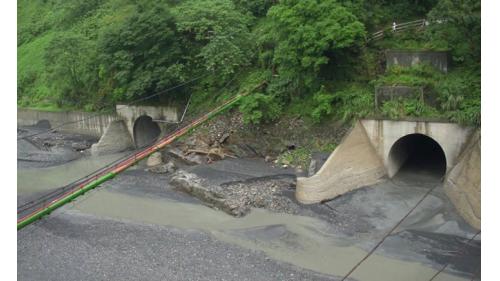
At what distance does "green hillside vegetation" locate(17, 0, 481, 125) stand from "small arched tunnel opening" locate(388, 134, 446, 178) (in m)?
2.69

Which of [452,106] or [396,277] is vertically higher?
[452,106]

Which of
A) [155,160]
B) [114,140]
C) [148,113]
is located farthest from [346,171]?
[114,140]

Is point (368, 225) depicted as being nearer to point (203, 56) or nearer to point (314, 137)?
point (314, 137)

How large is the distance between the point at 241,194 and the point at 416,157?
10.8m

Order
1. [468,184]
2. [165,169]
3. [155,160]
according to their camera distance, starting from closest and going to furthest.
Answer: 1. [468,184]
2. [165,169]
3. [155,160]

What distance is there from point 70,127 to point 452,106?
1315 inches

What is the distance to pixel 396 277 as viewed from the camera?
57.9 feet

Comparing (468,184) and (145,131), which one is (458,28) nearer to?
(468,184)

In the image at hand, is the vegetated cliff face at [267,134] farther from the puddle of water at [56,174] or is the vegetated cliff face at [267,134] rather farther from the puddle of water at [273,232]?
the puddle of water at [56,174]

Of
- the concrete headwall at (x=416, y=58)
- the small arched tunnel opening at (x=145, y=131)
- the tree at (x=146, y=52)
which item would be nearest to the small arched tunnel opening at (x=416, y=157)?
the concrete headwall at (x=416, y=58)

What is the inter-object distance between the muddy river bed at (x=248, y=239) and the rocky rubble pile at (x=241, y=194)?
33cm

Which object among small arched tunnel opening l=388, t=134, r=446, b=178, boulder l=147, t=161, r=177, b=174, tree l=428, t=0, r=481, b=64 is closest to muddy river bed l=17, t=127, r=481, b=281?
small arched tunnel opening l=388, t=134, r=446, b=178

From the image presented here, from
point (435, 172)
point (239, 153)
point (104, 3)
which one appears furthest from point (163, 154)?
point (104, 3)

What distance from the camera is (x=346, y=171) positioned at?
24.4 m
